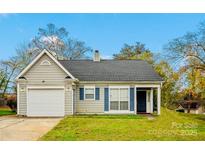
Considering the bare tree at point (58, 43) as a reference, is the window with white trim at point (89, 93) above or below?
below

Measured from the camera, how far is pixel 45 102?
20.8 meters

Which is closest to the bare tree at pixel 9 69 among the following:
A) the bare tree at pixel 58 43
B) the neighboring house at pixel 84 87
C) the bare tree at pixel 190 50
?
the bare tree at pixel 58 43

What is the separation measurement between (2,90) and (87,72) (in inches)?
504

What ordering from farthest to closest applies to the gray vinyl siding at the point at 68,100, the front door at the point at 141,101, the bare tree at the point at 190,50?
the front door at the point at 141,101, the bare tree at the point at 190,50, the gray vinyl siding at the point at 68,100

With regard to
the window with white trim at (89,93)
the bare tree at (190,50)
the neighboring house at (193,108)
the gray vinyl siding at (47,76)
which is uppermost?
the bare tree at (190,50)

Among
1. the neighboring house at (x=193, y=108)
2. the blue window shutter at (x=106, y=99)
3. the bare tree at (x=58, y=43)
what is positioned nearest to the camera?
the blue window shutter at (x=106, y=99)

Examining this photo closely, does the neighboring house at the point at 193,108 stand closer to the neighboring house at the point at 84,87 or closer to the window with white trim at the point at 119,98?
the neighboring house at the point at 84,87

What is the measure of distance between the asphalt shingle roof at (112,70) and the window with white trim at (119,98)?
72 cm

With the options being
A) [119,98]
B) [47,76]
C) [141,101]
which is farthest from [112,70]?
[47,76]

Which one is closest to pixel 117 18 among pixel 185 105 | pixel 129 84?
pixel 129 84

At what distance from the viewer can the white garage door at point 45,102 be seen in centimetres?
2059

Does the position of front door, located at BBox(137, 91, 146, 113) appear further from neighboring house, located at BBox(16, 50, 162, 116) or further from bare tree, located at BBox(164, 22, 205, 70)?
bare tree, located at BBox(164, 22, 205, 70)

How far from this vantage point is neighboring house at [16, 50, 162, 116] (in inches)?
811

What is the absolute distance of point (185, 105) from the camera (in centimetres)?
4053
